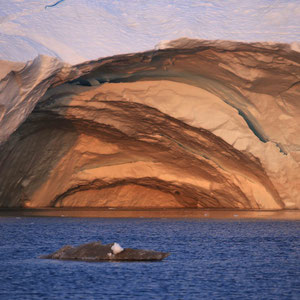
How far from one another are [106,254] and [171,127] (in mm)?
13244

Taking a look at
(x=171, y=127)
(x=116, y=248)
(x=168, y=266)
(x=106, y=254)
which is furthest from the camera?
(x=171, y=127)

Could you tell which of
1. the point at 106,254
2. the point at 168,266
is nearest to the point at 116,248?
the point at 106,254

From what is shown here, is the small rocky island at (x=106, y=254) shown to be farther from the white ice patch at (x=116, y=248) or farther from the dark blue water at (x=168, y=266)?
the dark blue water at (x=168, y=266)

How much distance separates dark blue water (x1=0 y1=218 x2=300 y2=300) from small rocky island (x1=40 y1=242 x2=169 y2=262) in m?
0.42

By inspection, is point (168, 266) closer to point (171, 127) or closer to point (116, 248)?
point (116, 248)

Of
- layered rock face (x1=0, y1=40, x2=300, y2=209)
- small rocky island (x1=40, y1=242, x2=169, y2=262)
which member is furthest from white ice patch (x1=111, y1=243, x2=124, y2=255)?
layered rock face (x1=0, y1=40, x2=300, y2=209)

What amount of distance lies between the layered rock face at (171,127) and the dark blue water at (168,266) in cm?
474

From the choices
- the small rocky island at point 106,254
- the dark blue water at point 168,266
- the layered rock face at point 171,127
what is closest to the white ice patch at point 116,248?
the small rocky island at point 106,254

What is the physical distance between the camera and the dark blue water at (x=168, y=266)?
11.6 meters

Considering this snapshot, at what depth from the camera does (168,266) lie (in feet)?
46.7

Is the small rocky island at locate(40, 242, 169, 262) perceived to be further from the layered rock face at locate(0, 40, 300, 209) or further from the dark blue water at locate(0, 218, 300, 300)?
the layered rock face at locate(0, 40, 300, 209)

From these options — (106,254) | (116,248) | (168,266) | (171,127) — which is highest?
(171,127)

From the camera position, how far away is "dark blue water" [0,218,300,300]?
11.6 meters

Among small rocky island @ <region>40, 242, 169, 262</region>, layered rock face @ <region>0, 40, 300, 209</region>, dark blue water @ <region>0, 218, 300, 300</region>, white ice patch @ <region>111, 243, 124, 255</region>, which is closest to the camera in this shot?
dark blue water @ <region>0, 218, 300, 300</region>
